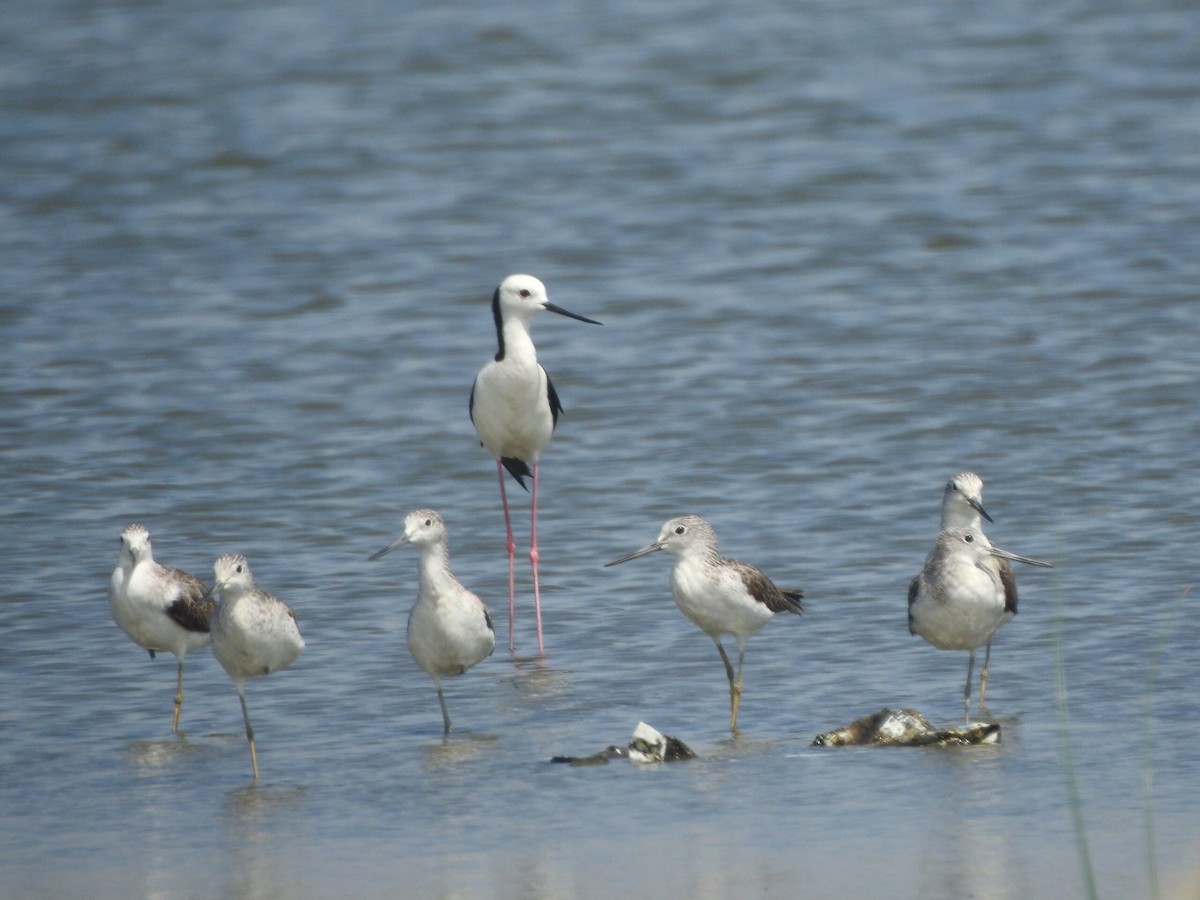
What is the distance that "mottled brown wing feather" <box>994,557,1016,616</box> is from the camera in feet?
28.3

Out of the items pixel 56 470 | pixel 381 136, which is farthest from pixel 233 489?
pixel 381 136

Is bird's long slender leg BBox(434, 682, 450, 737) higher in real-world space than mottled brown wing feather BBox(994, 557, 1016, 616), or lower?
lower

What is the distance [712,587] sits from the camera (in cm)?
847

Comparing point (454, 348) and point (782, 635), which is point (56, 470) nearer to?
point (454, 348)

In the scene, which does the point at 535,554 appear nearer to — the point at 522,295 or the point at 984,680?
the point at 522,295

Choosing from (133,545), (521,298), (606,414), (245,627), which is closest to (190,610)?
(133,545)

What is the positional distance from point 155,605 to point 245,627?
0.91 metres

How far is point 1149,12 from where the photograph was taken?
25422 mm

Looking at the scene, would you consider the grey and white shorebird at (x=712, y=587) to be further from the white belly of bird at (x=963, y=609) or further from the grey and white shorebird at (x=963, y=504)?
the grey and white shorebird at (x=963, y=504)

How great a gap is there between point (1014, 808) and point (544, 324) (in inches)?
432

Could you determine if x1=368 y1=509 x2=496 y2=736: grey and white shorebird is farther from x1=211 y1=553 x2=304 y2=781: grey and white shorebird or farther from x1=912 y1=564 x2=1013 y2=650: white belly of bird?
x1=912 y1=564 x2=1013 y2=650: white belly of bird

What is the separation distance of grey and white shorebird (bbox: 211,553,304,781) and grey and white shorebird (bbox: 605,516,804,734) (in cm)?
142

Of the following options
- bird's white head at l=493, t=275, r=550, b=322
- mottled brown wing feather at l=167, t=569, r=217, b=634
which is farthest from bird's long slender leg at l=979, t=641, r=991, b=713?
bird's white head at l=493, t=275, r=550, b=322

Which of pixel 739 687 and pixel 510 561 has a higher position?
pixel 739 687
